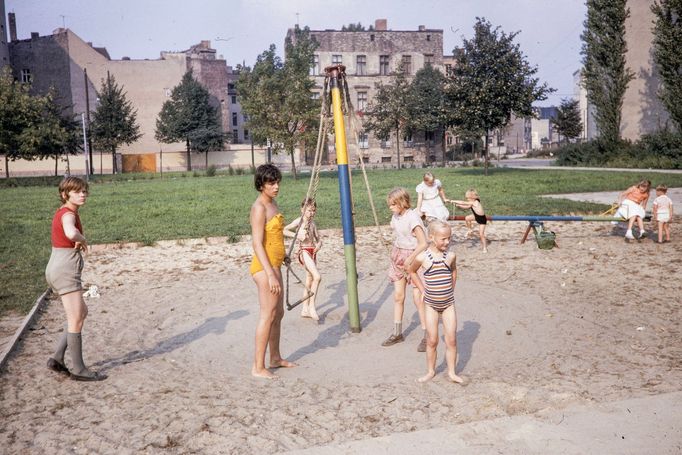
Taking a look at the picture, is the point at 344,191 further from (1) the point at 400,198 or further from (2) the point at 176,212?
(2) the point at 176,212

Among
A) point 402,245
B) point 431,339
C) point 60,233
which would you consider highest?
point 60,233

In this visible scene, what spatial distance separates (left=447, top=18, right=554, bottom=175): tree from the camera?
32.1 m

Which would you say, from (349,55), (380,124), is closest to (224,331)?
(380,124)

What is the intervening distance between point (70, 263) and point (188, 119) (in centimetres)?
5930

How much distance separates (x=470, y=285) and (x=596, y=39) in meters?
39.0

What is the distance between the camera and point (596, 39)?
42.2 metres

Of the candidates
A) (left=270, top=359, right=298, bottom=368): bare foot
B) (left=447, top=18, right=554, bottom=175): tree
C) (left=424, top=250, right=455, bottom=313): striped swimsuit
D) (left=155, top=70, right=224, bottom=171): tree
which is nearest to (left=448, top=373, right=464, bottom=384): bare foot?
(left=424, top=250, right=455, bottom=313): striped swimsuit

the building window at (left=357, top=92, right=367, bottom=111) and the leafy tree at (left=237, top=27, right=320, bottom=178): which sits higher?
the building window at (left=357, top=92, right=367, bottom=111)

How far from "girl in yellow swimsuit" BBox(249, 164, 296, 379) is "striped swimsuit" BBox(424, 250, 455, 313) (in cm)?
132

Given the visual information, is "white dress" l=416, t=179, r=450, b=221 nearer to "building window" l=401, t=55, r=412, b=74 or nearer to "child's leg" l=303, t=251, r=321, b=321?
"child's leg" l=303, t=251, r=321, b=321

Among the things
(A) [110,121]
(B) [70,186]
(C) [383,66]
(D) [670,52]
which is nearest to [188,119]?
(A) [110,121]

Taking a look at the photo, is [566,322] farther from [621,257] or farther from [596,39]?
[596,39]

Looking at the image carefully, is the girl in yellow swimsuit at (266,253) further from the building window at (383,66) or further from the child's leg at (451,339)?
the building window at (383,66)

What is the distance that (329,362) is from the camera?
20.0ft
